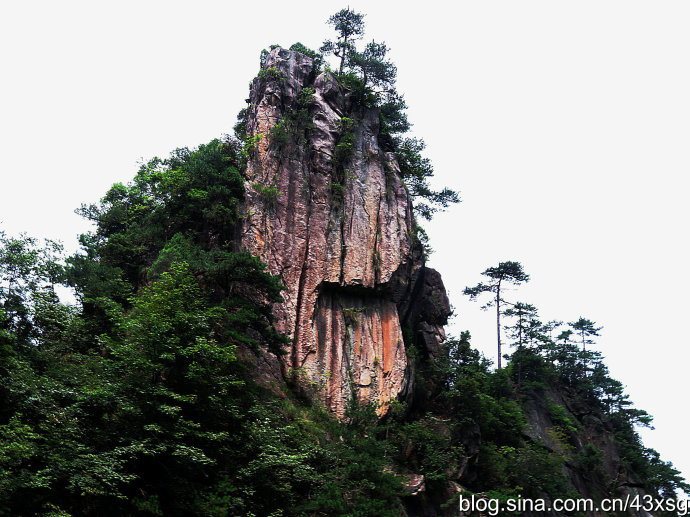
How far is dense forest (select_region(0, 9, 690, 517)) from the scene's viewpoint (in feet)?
32.4

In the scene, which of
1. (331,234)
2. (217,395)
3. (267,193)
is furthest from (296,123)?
(217,395)

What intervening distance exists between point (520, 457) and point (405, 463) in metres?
7.75

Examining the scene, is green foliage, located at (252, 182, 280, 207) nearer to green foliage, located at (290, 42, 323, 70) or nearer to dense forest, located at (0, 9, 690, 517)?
dense forest, located at (0, 9, 690, 517)

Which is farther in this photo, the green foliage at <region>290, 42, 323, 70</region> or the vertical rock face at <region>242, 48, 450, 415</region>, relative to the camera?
the green foliage at <region>290, 42, 323, 70</region>

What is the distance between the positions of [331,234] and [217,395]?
38.0 ft

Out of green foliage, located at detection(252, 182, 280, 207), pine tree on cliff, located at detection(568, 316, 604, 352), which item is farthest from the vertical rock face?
pine tree on cliff, located at detection(568, 316, 604, 352)

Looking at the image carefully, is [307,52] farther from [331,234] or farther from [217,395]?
[217,395]

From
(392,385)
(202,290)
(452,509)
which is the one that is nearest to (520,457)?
(452,509)

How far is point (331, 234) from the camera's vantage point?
2191cm

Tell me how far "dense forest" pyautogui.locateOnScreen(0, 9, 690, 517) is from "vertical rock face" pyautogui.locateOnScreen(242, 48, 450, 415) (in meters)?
0.53

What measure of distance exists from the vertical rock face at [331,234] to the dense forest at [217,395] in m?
0.53

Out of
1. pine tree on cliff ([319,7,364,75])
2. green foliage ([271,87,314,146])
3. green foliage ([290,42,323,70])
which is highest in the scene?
pine tree on cliff ([319,7,364,75])

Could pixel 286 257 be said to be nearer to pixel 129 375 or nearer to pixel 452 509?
pixel 129 375

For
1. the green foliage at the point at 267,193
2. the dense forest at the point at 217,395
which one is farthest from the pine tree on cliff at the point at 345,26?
the green foliage at the point at 267,193
